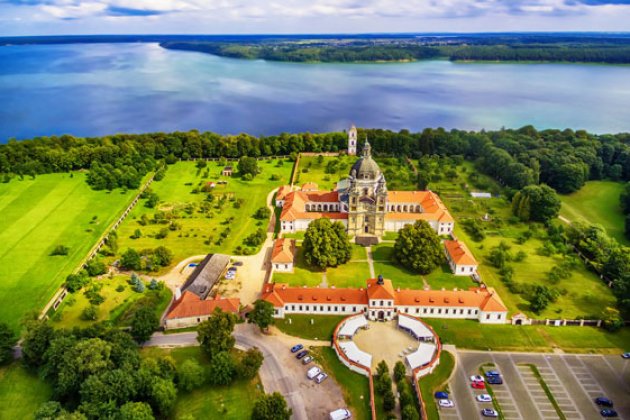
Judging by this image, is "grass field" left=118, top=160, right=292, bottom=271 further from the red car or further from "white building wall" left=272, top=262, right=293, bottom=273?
the red car

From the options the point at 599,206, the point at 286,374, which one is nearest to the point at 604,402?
the point at 286,374

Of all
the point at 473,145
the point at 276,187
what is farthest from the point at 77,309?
the point at 473,145

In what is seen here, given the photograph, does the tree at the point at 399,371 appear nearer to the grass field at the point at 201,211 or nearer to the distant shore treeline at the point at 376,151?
the grass field at the point at 201,211

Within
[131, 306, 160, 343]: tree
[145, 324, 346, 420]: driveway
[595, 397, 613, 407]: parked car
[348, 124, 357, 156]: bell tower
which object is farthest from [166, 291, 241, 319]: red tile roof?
[348, 124, 357, 156]: bell tower

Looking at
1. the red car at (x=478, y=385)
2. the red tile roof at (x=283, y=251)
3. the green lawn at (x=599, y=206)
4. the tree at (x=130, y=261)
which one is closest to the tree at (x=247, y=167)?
the red tile roof at (x=283, y=251)

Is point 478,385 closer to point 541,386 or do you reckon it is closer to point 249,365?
point 541,386

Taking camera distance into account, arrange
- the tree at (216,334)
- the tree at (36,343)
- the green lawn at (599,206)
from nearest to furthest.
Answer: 1. the tree at (36,343)
2. the tree at (216,334)
3. the green lawn at (599,206)

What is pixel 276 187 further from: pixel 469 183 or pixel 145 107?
pixel 145 107
